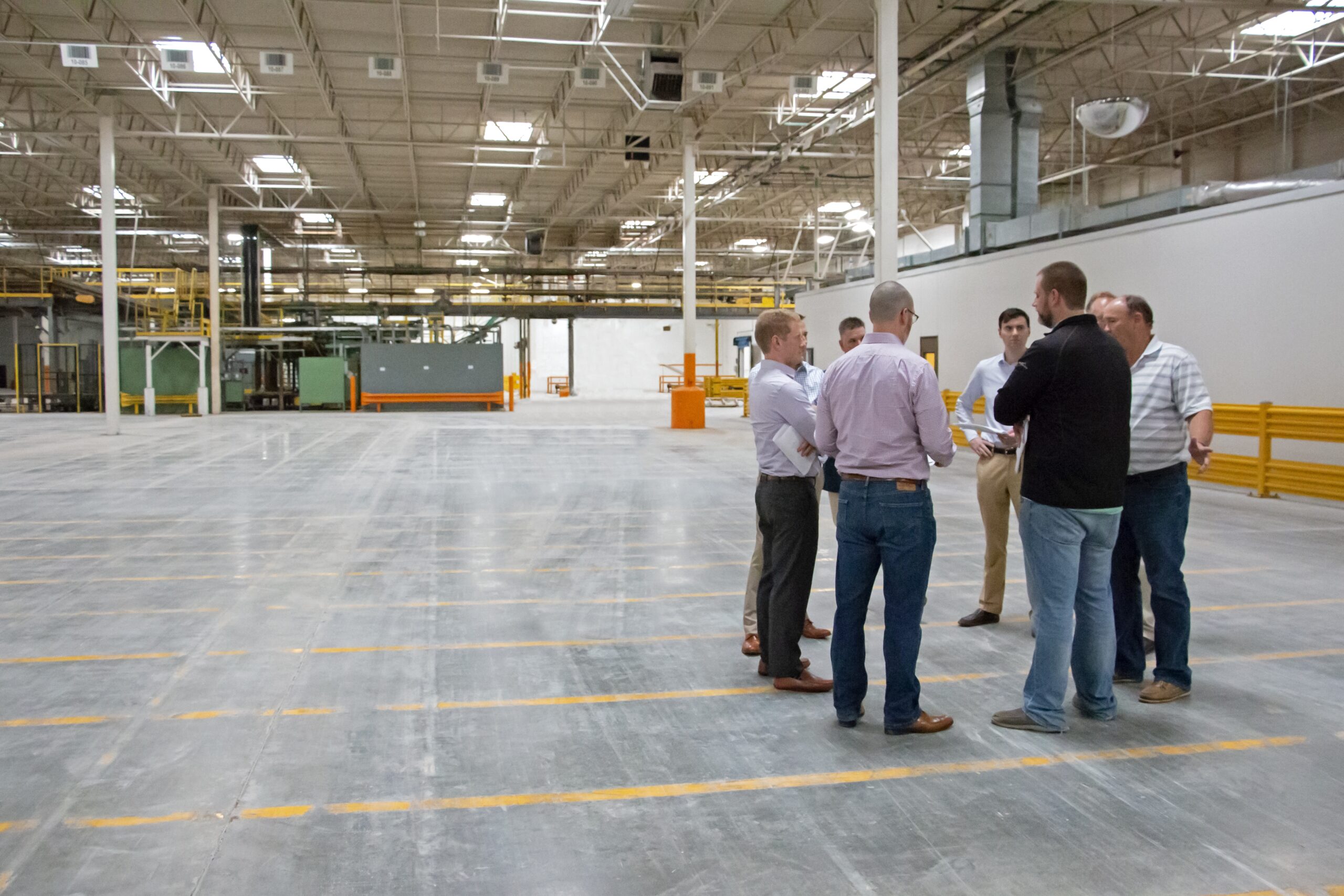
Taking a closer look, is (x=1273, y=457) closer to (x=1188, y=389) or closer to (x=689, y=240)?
(x=1188, y=389)

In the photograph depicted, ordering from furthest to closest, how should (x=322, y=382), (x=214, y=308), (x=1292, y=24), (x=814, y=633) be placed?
1. (x=322, y=382)
2. (x=214, y=308)
3. (x=1292, y=24)
4. (x=814, y=633)

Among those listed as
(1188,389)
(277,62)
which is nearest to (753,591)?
(1188,389)

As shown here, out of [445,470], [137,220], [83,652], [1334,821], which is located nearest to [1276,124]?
[445,470]

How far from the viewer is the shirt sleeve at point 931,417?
405 centimetres

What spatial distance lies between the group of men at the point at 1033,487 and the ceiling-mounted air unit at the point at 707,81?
52.3 feet

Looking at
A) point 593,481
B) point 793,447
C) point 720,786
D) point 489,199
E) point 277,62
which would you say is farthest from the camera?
point 489,199

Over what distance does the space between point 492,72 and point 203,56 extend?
6.66 metres

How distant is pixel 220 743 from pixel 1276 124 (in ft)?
100

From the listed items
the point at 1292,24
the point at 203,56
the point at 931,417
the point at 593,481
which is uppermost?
the point at 1292,24

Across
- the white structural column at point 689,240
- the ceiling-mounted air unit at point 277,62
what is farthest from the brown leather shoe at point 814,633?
the white structural column at point 689,240

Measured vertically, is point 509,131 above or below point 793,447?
above

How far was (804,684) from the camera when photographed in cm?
483

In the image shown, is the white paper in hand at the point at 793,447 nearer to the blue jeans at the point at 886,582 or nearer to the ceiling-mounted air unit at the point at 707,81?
the blue jeans at the point at 886,582

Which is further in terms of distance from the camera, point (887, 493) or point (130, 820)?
point (887, 493)
